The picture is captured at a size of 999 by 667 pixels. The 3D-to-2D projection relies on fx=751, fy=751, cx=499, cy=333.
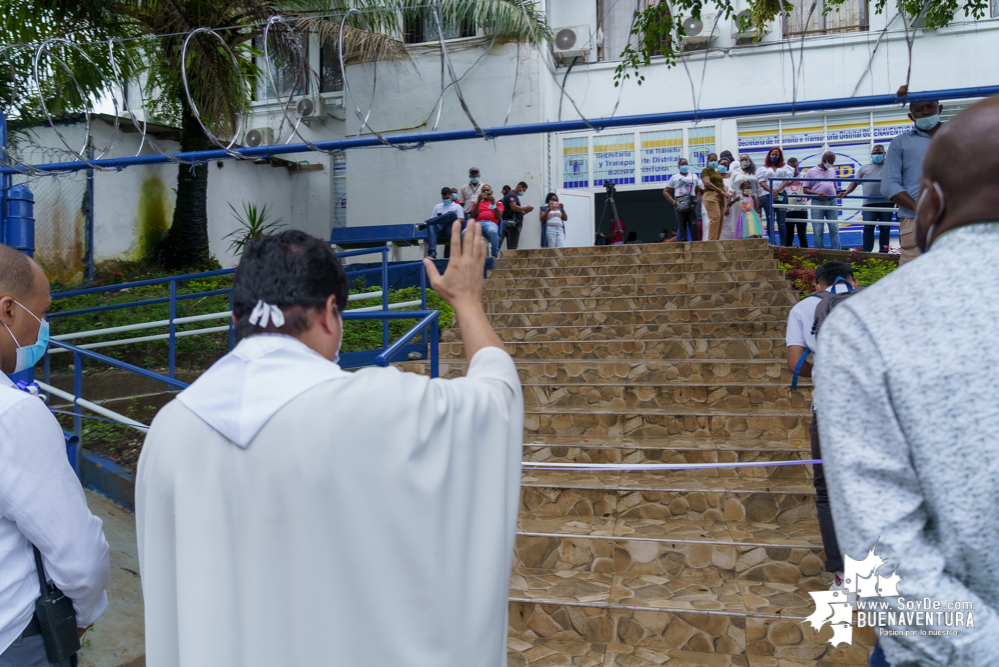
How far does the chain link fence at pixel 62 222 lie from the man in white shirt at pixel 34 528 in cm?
1041

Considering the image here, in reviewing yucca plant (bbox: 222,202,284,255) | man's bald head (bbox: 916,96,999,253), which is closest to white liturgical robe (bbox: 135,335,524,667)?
man's bald head (bbox: 916,96,999,253)

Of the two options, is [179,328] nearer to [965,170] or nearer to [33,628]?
[33,628]

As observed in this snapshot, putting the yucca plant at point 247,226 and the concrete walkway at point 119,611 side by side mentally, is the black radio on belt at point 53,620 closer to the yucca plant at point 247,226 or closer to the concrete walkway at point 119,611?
the concrete walkway at point 119,611

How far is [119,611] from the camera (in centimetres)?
413

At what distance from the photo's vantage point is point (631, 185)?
14867mm

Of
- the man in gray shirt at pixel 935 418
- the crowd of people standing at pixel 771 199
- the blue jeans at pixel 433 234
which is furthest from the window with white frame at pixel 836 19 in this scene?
the man in gray shirt at pixel 935 418

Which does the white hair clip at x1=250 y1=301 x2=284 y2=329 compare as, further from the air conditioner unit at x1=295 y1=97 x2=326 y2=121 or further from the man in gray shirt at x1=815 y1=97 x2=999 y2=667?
the air conditioner unit at x1=295 y1=97 x2=326 y2=121

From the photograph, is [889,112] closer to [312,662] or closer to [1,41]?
[1,41]

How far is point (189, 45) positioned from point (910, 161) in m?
9.49

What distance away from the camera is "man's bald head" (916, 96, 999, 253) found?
116 centimetres

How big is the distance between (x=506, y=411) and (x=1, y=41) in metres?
9.78

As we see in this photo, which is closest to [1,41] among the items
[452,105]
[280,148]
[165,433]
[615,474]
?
[280,148]

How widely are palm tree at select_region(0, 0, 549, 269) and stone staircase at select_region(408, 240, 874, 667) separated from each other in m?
A: 4.13

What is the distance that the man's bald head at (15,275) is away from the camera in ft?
6.39
